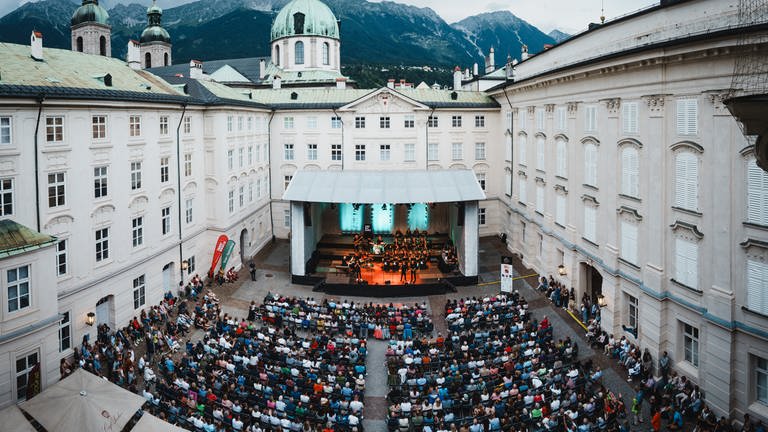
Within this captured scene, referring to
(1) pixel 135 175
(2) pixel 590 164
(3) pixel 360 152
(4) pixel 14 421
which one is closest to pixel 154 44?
(3) pixel 360 152

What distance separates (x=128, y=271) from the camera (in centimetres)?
2945

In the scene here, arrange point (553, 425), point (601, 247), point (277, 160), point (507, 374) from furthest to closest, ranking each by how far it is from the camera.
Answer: point (277, 160) < point (601, 247) < point (507, 374) < point (553, 425)

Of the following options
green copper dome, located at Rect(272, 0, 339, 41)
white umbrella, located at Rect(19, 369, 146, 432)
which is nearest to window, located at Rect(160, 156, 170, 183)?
white umbrella, located at Rect(19, 369, 146, 432)

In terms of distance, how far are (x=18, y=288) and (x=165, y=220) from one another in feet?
44.4

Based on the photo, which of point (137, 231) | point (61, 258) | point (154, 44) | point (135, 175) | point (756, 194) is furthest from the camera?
point (154, 44)

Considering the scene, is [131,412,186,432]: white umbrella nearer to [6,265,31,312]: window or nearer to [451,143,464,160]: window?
[6,265,31,312]: window

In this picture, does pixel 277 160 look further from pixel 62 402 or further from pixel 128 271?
pixel 62 402

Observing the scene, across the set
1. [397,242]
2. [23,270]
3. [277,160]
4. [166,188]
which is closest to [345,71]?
[277,160]

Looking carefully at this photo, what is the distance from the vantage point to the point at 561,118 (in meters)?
35.0

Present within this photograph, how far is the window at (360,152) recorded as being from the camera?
5256 centimetres

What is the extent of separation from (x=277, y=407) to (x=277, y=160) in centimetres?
3573

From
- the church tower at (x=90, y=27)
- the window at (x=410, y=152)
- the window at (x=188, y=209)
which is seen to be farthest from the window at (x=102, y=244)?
the church tower at (x=90, y=27)

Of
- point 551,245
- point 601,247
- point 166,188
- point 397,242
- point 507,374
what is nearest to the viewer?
point 507,374

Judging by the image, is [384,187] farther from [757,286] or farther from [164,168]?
[757,286]
